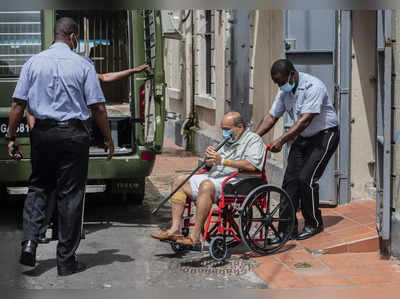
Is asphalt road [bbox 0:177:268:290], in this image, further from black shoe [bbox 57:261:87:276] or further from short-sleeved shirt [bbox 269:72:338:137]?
short-sleeved shirt [bbox 269:72:338:137]

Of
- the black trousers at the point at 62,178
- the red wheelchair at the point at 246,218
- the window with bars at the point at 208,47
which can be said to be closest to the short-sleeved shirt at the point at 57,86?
the black trousers at the point at 62,178

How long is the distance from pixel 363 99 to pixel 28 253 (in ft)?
14.0

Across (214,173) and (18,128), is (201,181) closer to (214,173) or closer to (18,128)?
(214,173)

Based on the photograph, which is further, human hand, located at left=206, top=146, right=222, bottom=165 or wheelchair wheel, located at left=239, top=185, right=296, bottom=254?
human hand, located at left=206, top=146, right=222, bottom=165

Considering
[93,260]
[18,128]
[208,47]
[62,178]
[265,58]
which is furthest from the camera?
[208,47]

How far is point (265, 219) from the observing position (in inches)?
279

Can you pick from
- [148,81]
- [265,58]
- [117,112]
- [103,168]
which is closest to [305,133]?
[148,81]

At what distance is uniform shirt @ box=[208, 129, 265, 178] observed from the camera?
278 inches

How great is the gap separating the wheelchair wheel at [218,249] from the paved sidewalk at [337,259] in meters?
0.31

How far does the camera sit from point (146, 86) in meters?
8.59

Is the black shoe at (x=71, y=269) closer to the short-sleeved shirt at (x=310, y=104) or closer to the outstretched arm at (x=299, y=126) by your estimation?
the outstretched arm at (x=299, y=126)

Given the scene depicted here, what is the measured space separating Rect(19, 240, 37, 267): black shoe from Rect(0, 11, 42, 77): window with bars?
2.74m

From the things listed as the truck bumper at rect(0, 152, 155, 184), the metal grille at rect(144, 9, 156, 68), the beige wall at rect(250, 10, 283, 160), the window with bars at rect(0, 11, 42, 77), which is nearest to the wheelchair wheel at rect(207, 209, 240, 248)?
the truck bumper at rect(0, 152, 155, 184)
